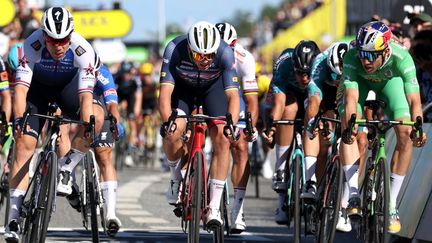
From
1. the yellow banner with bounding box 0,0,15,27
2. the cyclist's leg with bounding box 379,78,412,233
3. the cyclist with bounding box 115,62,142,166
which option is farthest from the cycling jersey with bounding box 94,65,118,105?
the cyclist with bounding box 115,62,142,166

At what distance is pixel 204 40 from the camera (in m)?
11.6

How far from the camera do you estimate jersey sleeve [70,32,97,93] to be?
11.4 meters

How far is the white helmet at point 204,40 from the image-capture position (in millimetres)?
11617

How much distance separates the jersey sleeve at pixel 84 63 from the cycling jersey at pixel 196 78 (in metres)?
0.70

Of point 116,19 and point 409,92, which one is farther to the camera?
point 116,19

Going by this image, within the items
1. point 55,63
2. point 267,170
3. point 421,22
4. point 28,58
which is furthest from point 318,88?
point 267,170

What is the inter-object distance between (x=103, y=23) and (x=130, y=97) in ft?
33.5

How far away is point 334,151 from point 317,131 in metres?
0.24

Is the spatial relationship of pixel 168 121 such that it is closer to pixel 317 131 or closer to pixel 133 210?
pixel 317 131

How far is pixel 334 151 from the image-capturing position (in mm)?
11844

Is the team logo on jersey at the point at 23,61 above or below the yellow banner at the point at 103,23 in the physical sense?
below

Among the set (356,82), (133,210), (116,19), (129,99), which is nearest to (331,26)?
(129,99)

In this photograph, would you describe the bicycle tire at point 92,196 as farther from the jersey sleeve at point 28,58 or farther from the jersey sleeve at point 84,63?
the jersey sleeve at point 28,58

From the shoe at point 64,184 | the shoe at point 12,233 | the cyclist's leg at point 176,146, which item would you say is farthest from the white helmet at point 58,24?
the shoe at point 12,233
